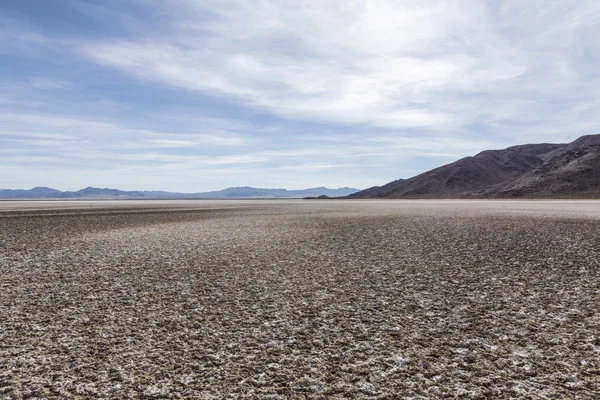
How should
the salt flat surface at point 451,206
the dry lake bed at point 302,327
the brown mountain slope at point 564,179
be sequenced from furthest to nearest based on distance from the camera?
the brown mountain slope at point 564,179 → the salt flat surface at point 451,206 → the dry lake bed at point 302,327

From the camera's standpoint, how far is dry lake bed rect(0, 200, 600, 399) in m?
4.51

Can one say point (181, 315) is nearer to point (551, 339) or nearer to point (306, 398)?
point (306, 398)

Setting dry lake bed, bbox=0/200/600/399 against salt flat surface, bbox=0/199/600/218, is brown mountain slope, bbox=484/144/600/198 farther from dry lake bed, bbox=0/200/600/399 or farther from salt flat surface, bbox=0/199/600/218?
dry lake bed, bbox=0/200/600/399

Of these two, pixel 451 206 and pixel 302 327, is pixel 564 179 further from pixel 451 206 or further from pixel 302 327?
pixel 302 327

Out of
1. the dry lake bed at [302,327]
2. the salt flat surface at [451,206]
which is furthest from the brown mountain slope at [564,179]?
the dry lake bed at [302,327]

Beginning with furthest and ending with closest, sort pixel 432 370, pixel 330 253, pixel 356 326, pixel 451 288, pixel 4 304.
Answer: pixel 330 253 → pixel 451 288 → pixel 4 304 → pixel 356 326 → pixel 432 370

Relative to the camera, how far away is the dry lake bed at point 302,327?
14.8 feet

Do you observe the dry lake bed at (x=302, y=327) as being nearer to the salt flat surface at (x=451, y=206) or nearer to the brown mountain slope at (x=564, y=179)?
the salt flat surface at (x=451, y=206)

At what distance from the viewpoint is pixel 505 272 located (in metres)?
10.9

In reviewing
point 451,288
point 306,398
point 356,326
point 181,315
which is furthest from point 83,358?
point 451,288

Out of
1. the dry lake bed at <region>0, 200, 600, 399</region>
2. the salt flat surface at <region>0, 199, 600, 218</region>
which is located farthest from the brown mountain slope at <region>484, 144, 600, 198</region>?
the dry lake bed at <region>0, 200, 600, 399</region>

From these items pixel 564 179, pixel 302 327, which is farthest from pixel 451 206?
pixel 564 179

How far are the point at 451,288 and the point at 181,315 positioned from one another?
18.5 feet

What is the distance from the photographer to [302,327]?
6.47 meters
